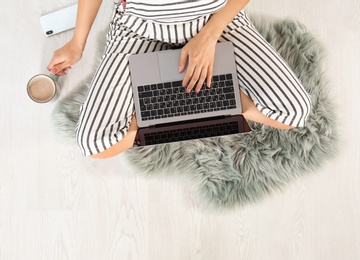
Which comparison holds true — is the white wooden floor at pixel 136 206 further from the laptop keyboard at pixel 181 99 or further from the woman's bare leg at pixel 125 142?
the laptop keyboard at pixel 181 99

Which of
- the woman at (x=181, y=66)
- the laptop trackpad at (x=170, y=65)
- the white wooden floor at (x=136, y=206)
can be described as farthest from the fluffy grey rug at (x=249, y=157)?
the laptop trackpad at (x=170, y=65)

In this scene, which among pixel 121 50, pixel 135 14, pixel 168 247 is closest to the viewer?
pixel 135 14

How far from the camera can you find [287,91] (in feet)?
3.40

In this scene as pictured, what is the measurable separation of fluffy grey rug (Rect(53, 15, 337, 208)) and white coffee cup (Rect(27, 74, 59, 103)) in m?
0.08

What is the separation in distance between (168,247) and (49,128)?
23.0 inches

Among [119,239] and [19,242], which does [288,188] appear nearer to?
[119,239]

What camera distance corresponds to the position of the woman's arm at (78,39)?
103 centimetres

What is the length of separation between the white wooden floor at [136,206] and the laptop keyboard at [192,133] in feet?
0.84

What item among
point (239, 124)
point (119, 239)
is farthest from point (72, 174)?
point (239, 124)

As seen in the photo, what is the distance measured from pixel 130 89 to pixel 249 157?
488 millimetres

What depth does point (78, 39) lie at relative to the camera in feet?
3.53

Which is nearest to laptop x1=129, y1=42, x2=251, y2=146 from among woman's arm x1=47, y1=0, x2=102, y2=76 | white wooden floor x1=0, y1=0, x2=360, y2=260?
woman's arm x1=47, y1=0, x2=102, y2=76

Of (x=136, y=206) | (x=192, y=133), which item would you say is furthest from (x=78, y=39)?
(x=136, y=206)

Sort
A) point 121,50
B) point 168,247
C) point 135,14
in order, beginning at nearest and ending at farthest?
point 135,14
point 121,50
point 168,247
